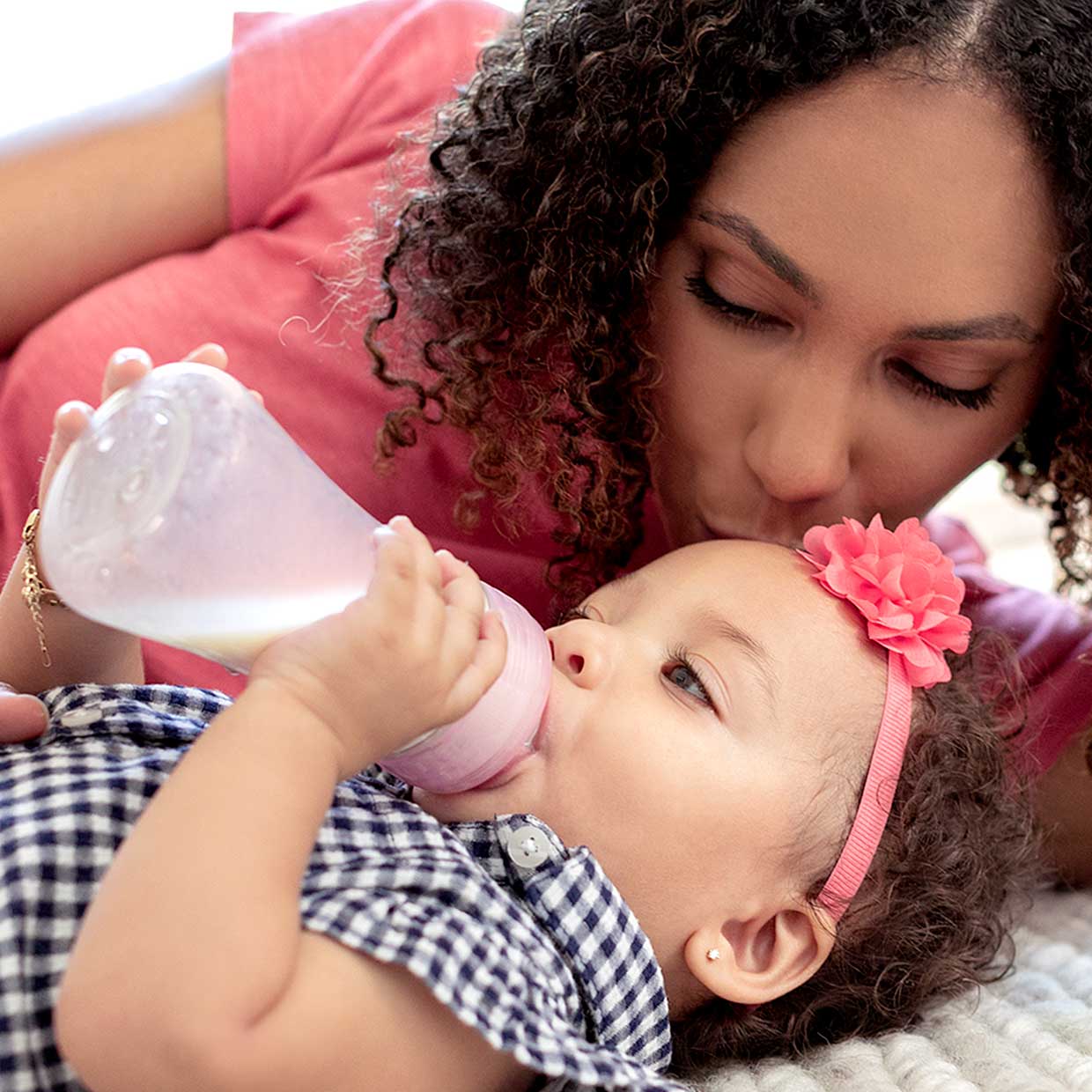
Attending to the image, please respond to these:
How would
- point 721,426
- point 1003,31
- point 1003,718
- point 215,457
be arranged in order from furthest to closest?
point 1003,718
point 721,426
point 1003,31
point 215,457

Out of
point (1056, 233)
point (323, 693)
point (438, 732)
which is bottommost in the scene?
point (438, 732)

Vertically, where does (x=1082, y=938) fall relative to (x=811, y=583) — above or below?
below

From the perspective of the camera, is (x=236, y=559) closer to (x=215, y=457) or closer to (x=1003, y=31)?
(x=215, y=457)

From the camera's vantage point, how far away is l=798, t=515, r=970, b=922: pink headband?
4.45 ft

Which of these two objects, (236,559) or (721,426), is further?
(721,426)

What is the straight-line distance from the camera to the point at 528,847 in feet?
4.05

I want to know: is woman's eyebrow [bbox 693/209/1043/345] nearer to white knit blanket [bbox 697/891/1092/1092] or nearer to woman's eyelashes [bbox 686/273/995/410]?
woman's eyelashes [bbox 686/273/995/410]

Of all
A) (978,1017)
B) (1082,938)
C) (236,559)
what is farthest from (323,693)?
(1082,938)

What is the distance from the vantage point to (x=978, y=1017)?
4.75 feet

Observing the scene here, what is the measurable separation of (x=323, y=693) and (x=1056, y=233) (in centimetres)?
87

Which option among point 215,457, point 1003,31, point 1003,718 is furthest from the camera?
point 1003,718

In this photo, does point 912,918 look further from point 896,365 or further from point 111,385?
point 111,385

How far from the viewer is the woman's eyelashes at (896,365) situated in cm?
150

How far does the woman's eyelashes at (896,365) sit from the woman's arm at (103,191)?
2.47 feet
